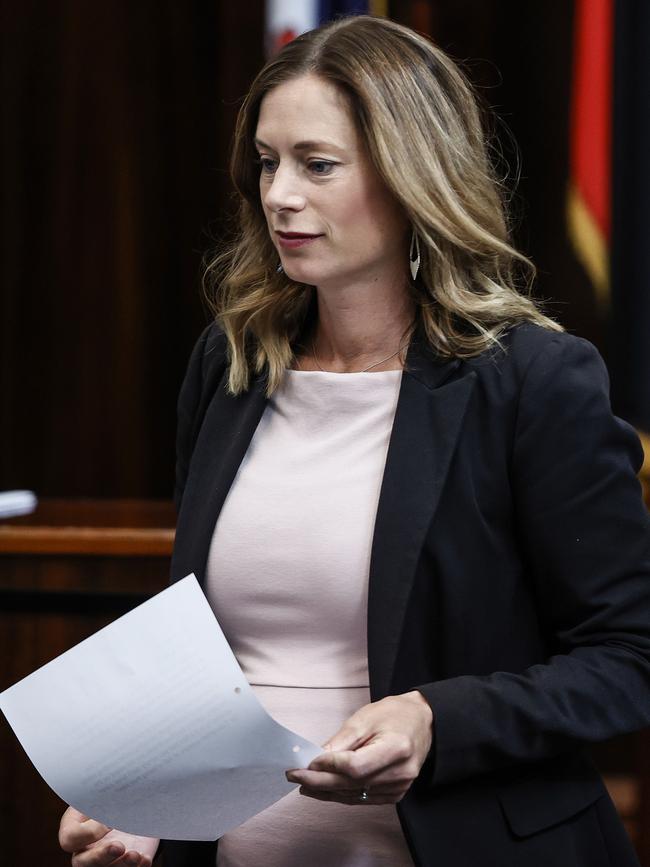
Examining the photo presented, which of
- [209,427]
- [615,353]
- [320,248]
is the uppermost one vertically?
[320,248]

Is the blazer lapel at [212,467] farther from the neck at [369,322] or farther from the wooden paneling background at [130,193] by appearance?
the wooden paneling background at [130,193]

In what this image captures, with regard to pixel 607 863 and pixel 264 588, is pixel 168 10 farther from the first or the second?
pixel 607 863

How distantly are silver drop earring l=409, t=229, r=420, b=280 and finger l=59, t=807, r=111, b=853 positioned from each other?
2.32 feet

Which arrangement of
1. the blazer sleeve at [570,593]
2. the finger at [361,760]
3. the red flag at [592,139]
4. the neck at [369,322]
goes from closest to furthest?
the finger at [361,760]
the blazer sleeve at [570,593]
the neck at [369,322]
the red flag at [592,139]

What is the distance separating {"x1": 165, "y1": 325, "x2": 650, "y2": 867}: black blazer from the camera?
1.21 meters

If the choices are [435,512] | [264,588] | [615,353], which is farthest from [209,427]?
[615,353]

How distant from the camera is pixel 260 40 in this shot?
153 inches

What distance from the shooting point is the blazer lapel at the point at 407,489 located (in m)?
1.25

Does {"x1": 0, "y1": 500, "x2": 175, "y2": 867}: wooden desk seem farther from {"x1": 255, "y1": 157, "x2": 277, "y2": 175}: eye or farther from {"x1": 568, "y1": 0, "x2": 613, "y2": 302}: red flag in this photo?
{"x1": 568, "y1": 0, "x2": 613, "y2": 302}: red flag

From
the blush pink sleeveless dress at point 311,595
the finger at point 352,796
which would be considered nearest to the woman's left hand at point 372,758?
the finger at point 352,796

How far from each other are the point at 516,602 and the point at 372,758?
0.99 ft

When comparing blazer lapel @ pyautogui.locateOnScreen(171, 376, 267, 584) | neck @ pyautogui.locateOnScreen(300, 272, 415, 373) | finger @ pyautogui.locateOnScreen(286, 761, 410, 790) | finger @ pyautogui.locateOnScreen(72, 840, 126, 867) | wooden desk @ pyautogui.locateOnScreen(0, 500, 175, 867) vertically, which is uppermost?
neck @ pyautogui.locateOnScreen(300, 272, 415, 373)

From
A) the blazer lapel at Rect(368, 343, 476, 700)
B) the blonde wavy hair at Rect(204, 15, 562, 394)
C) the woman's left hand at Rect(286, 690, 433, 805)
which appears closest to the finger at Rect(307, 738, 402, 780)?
the woman's left hand at Rect(286, 690, 433, 805)

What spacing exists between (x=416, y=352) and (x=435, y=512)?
0.22m
